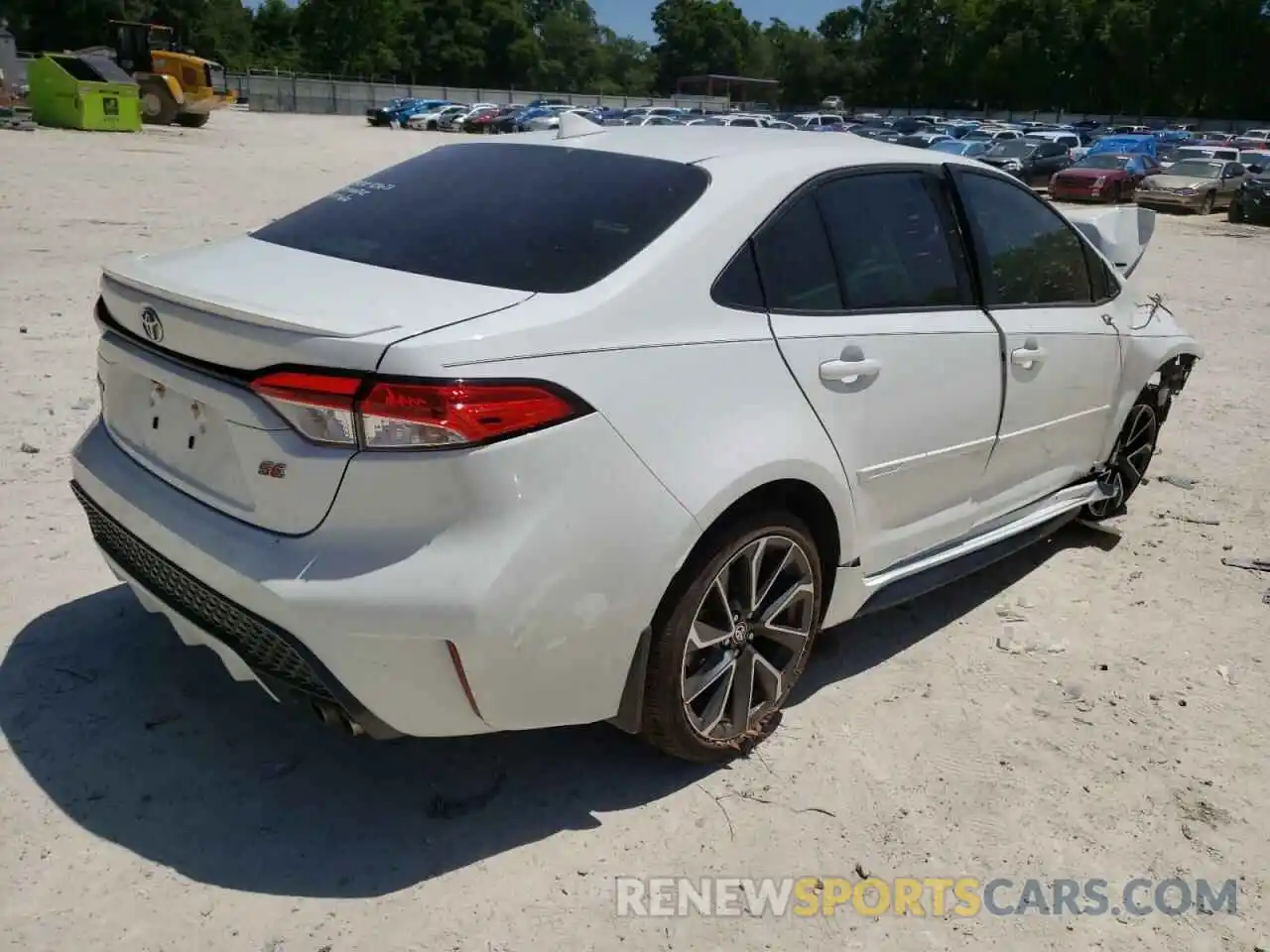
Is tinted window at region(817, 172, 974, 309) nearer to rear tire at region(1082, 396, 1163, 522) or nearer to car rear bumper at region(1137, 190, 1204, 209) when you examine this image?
rear tire at region(1082, 396, 1163, 522)

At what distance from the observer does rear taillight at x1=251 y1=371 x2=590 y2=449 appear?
7.68ft

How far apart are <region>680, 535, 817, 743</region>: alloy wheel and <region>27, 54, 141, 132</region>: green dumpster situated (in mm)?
32904

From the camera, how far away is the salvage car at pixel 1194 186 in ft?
86.5

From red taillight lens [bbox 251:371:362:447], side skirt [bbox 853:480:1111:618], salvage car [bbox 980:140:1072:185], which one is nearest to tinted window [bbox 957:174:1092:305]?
side skirt [bbox 853:480:1111:618]

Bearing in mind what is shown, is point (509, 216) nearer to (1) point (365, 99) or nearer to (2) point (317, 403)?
(2) point (317, 403)

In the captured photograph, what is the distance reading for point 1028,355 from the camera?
3910mm

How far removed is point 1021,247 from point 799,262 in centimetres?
139

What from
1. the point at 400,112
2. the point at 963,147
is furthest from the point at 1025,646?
the point at 400,112

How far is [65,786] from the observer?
2.90 m

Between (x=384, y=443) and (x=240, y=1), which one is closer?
(x=384, y=443)

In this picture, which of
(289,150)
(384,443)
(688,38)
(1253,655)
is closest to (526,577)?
(384,443)

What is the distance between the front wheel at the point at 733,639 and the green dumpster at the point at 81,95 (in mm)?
32909

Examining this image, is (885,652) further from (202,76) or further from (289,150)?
(202,76)

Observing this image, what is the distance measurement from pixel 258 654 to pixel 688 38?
469 ft
